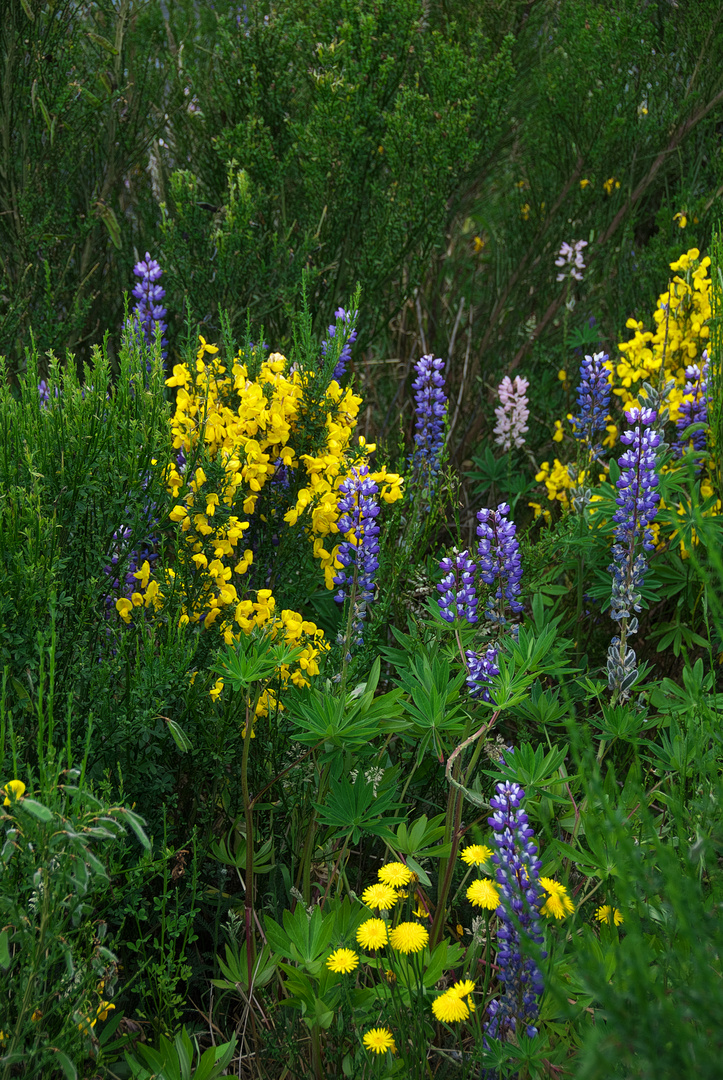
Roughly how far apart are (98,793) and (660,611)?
1.78 m

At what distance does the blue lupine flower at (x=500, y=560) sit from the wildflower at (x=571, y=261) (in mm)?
2110

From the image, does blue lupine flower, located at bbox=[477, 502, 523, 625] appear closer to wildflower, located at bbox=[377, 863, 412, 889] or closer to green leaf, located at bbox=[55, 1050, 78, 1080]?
wildflower, located at bbox=[377, 863, 412, 889]

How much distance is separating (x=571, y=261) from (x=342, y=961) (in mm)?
3367

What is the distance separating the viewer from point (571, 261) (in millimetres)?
3869

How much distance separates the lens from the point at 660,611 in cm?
261

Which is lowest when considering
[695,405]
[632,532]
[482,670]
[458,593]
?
[482,670]

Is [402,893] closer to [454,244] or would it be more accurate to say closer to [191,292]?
[191,292]

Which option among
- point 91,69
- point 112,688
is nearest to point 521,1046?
point 112,688

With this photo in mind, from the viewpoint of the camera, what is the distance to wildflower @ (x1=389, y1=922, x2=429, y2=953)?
126 cm

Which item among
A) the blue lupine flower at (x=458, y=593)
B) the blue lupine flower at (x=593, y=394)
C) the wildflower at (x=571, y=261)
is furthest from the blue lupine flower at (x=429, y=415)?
the wildflower at (x=571, y=261)

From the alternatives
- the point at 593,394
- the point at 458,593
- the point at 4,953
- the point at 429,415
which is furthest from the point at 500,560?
the point at 4,953

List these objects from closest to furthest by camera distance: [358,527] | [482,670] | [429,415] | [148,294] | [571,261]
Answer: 1. [482,670]
2. [358,527]
3. [429,415]
4. [148,294]
5. [571,261]

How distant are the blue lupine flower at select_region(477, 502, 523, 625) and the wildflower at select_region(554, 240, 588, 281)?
6.92 ft

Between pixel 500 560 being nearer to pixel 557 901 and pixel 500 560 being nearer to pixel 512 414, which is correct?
pixel 557 901
